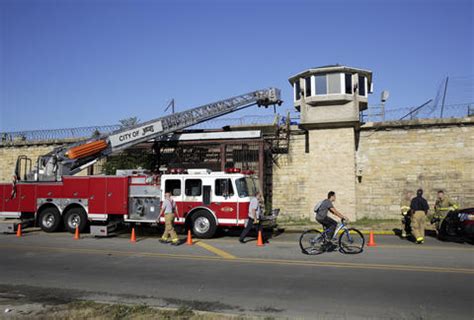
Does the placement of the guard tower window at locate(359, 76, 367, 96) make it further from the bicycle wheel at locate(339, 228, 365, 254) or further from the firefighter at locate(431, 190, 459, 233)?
the bicycle wheel at locate(339, 228, 365, 254)

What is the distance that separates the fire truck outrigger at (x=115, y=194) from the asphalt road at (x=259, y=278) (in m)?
2.04

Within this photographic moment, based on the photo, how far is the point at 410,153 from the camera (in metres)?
20.1

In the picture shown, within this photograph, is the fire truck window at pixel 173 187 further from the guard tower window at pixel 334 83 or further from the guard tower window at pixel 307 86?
the guard tower window at pixel 334 83

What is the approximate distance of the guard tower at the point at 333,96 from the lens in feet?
66.6

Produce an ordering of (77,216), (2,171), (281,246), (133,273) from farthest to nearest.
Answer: (2,171) → (77,216) → (281,246) → (133,273)

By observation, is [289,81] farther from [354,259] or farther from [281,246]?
[354,259]

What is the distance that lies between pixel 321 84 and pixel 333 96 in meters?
0.89

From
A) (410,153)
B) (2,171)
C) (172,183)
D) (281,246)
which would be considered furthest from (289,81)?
(2,171)

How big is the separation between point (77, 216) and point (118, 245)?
4.25 meters

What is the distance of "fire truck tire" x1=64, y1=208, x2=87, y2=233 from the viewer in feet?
54.8

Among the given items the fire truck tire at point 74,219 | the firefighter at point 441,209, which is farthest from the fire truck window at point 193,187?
the firefighter at point 441,209

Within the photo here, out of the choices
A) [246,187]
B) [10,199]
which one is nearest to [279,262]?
[246,187]

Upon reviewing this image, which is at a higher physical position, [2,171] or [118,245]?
[2,171]

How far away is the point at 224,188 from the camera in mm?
14977
